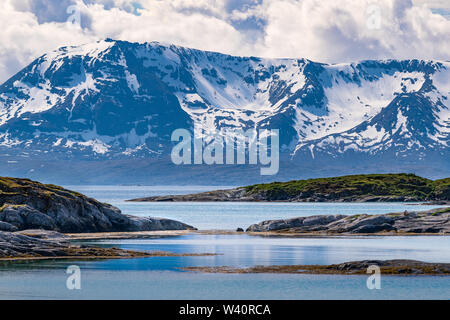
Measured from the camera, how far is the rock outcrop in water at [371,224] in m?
107

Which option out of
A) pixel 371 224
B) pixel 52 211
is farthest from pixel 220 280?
pixel 371 224

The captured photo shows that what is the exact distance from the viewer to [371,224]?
357 feet

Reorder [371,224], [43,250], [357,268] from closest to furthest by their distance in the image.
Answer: [357,268] → [43,250] → [371,224]

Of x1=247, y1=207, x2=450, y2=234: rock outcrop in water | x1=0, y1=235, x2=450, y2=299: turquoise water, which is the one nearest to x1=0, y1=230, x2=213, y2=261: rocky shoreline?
x1=0, y1=235, x2=450, y2=299: turquoise water

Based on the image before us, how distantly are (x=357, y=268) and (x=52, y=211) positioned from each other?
4555cm

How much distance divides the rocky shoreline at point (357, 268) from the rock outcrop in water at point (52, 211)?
31.1 meters

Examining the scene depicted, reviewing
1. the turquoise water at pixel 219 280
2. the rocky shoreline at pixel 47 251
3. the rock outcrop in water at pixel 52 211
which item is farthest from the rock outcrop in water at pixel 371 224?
the rocky shoreline at pixel 47 251

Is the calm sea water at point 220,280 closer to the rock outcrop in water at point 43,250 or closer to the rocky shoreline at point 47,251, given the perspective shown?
the rocky shoreline at point 47,251

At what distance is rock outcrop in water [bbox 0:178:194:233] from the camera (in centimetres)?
9338

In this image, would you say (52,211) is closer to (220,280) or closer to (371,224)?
(371,224)

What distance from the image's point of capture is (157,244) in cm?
9212
